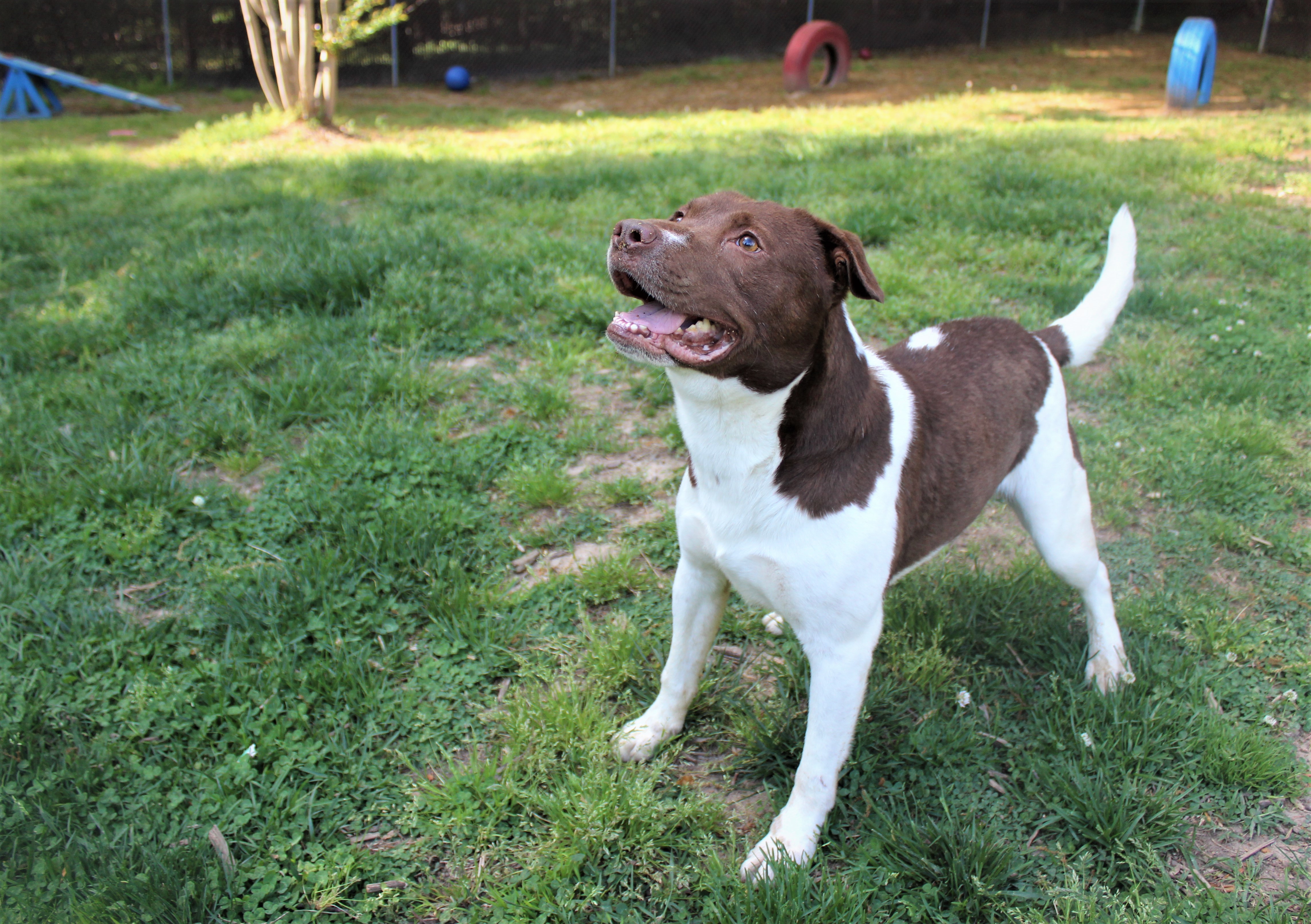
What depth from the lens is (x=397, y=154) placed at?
8.02m

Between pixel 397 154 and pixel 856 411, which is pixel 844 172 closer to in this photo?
pixel 397 154

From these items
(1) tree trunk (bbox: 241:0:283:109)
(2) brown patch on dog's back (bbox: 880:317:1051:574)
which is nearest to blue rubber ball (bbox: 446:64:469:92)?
(1) tree trunk (bbox: 241:0:283:109)

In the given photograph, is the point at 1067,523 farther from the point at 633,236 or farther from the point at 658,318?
the point at 633,236

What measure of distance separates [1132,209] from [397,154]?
605 centimetres

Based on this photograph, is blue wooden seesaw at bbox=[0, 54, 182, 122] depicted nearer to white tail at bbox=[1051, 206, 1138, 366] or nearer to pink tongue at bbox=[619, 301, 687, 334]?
pink tongue at bbox=[619, 301, 687, 334]

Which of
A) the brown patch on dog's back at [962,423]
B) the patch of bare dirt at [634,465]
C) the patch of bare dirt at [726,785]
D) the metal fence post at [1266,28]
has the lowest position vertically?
the patch of bare dirt at [726,785]

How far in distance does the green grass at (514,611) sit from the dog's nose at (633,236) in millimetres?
1347

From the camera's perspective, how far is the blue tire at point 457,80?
13.3 metres

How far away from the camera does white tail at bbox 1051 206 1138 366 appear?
2941 mm

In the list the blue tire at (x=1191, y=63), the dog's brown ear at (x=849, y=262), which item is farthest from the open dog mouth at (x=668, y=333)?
the blue tire at (x=1191, y=63)

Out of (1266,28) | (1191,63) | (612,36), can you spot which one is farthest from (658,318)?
(1266,28)

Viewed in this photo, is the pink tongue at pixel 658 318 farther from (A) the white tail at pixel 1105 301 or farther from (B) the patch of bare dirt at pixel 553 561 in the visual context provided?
(A) the white tail at pixel 1105 301

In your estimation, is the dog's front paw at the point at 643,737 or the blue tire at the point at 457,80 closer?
the dog's front paw at the point at 643,737

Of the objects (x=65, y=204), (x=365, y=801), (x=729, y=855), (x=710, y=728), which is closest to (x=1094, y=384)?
(x=710, y=728)
